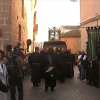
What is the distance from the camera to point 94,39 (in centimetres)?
960

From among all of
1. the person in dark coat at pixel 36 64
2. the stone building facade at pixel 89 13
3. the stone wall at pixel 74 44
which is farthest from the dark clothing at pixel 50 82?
the stone wall at pixel 74 44

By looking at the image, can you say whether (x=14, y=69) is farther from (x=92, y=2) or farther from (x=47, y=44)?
(x=47, y=44)

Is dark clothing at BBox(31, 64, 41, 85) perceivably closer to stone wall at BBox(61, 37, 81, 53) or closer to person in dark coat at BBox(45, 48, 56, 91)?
person in dark coat at BBox(45, 48, 56, 91)

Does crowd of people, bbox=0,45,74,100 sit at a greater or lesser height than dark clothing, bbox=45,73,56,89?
greater

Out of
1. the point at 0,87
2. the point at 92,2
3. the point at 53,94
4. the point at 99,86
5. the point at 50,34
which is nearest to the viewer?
the point at 0,87

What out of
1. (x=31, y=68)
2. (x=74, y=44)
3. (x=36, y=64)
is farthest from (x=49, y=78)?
(x=74, y=44)

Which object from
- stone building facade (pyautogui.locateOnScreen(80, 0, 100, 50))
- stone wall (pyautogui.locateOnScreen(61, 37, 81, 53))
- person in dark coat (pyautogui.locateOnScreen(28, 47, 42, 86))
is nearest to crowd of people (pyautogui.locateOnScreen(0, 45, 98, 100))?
person in dark coat (pyautogui.locateOnScreen(28, 47, 42, 86))

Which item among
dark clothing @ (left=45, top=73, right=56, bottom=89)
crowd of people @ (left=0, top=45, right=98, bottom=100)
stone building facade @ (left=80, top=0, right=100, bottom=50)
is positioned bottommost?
dark clothing @ (left=45, top=73, right=56, bottom=89)

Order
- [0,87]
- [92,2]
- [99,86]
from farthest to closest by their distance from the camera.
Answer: [92,2]
[99,86]
[0,87]

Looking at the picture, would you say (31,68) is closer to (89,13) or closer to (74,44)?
(89,13)

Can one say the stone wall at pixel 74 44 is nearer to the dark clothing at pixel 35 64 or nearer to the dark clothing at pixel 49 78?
the dark clothing at pixel 35 64

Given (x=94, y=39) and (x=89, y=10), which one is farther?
(x=89, y=10)

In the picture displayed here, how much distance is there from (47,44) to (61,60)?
13.1 metres

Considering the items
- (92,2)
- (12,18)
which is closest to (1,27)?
(12,18)
